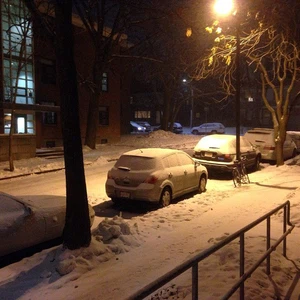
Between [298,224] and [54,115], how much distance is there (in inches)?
948

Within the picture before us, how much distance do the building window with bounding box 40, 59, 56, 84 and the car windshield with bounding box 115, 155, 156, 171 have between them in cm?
1959

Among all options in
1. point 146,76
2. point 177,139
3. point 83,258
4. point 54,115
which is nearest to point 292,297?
point 83,258

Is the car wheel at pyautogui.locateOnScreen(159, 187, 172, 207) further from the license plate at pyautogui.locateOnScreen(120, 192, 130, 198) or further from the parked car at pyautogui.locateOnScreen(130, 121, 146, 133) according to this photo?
the parked car at pyautogui.locateOnScreen(130, 121, 146, 133)

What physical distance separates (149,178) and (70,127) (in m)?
4.46

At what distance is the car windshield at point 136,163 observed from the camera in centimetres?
1125

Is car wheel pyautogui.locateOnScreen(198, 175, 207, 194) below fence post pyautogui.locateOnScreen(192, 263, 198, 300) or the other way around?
below

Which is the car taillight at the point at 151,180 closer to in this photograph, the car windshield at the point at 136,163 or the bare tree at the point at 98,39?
the car windshield at the point at 136,163

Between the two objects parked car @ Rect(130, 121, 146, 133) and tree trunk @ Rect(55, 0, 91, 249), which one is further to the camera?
parked car @ Rect(130, 121, 146, 133)

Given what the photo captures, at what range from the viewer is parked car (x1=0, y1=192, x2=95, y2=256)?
6738mm

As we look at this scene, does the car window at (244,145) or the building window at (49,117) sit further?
the building window at (49,117)

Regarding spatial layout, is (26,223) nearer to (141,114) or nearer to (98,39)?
(98,39)

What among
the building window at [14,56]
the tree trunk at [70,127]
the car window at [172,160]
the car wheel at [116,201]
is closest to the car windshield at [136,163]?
the car window at [172,160]

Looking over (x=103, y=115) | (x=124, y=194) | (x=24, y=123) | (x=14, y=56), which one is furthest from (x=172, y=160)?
(x=103, y=115)

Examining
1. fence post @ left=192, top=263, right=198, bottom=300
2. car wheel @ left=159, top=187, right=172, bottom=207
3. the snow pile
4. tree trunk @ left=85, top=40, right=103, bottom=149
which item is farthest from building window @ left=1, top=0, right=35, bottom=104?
fence post @ left=192, top=263, right=198, bottom=300
